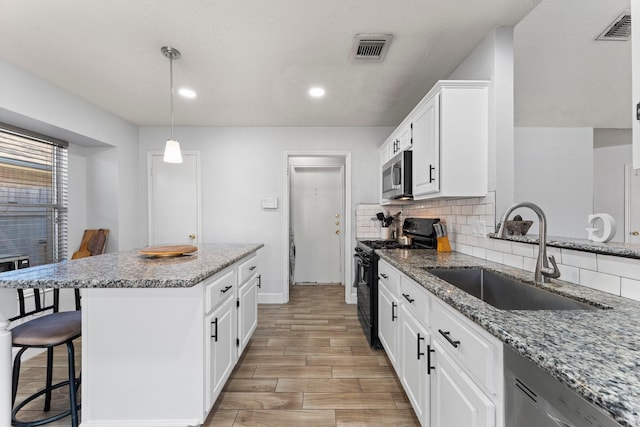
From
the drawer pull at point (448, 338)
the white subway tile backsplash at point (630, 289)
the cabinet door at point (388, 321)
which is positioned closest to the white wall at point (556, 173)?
the white subway tile backsplash at point (630, 289)

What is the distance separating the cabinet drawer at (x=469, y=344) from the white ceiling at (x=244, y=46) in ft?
5.64

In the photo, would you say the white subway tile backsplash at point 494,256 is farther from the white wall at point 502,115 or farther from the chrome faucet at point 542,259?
the chrome faucet at point 542,259

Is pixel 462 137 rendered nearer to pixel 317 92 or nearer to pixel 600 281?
pixel 600 281

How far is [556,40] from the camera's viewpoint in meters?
1.89

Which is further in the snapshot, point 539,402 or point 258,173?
point 258,173

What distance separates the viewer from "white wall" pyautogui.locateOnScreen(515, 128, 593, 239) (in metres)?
1.90

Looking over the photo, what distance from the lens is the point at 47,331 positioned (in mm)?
1448

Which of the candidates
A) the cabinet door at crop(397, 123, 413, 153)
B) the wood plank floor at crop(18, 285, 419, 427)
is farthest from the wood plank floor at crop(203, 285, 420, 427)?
the cabinet door at crop(397, 123, 413, 153)

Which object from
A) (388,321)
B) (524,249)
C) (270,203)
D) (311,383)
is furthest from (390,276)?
(270,203)

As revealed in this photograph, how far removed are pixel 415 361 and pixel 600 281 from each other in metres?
0.92

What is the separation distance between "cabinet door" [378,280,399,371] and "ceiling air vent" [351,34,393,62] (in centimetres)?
179

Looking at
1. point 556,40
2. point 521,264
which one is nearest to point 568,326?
point 521,264

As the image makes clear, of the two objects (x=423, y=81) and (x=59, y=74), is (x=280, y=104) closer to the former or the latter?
(x=423, y=81)

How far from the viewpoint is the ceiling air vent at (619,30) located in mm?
1551
